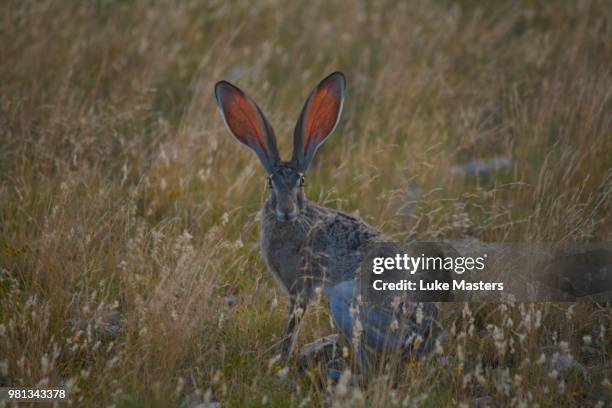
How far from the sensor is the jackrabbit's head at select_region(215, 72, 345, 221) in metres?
5.09

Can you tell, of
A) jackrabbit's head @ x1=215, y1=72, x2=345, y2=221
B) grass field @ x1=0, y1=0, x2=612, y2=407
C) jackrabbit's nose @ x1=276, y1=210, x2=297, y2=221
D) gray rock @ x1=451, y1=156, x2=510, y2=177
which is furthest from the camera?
gray rock @ x1=451, y1=156, x2=510, y2=177

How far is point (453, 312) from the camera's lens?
5492 millimetres

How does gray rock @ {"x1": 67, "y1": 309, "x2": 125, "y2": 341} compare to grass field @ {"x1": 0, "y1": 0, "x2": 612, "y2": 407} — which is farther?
gray rock @ {"x1": 67, "y1": 309, "x2": 125, "y2": 341}

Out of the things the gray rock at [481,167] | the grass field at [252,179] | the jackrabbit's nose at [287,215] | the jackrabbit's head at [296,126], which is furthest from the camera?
the gray rock at [481,167]

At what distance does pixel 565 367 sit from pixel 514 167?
2.74 m

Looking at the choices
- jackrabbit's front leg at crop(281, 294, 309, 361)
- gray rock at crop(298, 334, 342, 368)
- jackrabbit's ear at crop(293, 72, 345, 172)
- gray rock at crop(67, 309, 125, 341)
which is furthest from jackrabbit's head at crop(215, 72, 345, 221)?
gray rock at crop(67, 309, 125, 341)

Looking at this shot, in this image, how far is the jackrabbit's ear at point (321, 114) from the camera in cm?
517

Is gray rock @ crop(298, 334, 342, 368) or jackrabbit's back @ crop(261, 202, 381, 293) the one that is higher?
jackrabbit's back @ crop(261, 202, 381, 293)

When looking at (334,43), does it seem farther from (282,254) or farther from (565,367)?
(565,367)

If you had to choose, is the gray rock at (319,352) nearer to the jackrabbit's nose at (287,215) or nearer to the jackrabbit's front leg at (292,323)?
the jackrabbit's front leg at (292,323)

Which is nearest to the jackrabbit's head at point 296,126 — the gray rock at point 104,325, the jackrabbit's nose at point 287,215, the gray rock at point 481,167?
the jackrabbit's nose at point 287,215

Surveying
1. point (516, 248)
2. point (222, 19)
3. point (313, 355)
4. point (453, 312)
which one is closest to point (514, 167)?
point (516, 248)

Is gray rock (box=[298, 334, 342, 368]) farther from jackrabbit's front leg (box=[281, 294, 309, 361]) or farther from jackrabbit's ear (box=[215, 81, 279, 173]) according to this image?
jackrabbit's ear (box=[215, 81, 279, 173])

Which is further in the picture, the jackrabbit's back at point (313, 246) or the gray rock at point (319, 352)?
the jackrabbit's back at point (313, 246)
